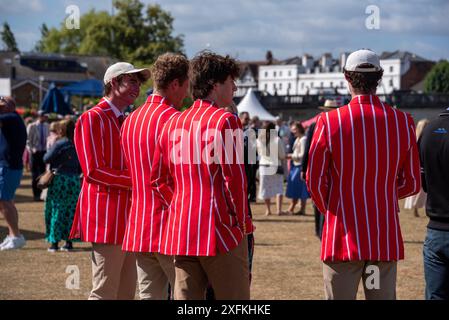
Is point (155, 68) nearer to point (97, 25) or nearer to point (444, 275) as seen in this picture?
point (444, 275)

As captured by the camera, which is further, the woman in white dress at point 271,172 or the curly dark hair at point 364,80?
the woman in white dress at point 271,172

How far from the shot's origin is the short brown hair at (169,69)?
5.93 meters

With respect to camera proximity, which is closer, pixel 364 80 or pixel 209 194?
pixel 209 194

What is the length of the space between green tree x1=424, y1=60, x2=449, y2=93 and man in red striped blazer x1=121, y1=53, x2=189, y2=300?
Answer: 13797 centimetres

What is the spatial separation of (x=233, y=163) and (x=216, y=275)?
64 cm

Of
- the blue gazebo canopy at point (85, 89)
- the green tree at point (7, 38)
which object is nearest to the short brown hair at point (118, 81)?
the blue gazebo canopy at point (85, 89)

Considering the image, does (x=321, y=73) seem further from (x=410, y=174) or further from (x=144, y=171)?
(x=410, y=174)

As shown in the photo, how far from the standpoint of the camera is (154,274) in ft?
20.0

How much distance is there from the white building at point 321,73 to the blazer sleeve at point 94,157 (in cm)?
14551

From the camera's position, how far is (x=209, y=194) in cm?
523

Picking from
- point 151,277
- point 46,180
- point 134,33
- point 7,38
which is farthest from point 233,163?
point 7,38

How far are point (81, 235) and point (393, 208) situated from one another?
2.33 m

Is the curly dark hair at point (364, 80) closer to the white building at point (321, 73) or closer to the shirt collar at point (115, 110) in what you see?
the shirt collar at point (115, 110)
